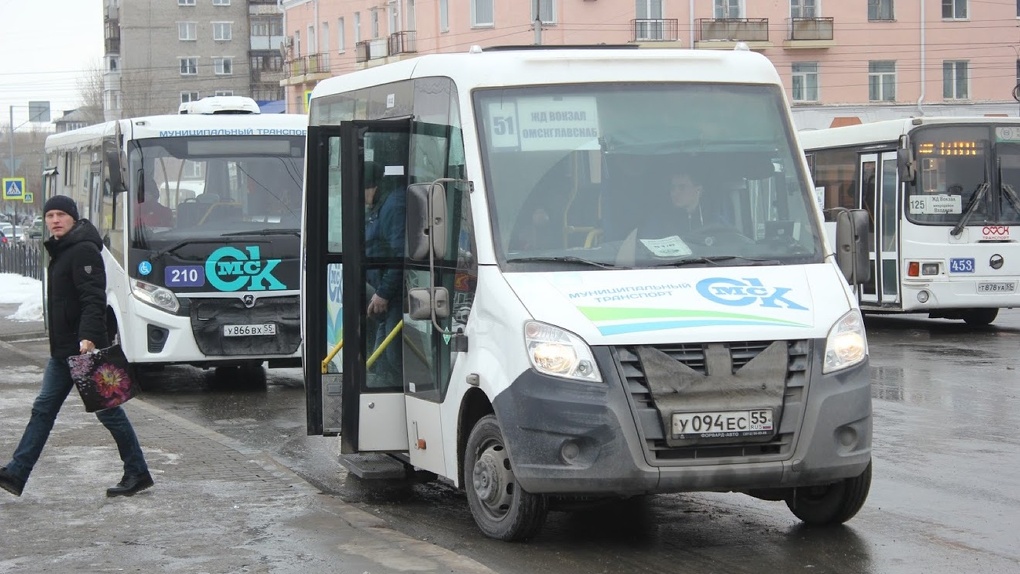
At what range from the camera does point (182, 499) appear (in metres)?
8.79

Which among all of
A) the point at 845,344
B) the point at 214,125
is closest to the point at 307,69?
the point at 214,125

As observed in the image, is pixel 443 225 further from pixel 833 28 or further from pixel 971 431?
pixel 833 28

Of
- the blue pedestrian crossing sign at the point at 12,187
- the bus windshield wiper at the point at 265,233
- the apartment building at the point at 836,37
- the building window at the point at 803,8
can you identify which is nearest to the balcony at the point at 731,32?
the apartment building at the point at 836,37

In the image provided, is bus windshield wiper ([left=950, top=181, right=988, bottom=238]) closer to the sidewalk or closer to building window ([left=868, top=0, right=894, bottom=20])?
the sidewalk

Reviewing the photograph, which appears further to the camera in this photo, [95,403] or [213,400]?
[213,400]

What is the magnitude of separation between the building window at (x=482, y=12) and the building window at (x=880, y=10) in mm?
14794

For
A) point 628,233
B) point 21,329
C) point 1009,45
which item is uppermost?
point 1009,45

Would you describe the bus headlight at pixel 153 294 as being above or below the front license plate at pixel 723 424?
above

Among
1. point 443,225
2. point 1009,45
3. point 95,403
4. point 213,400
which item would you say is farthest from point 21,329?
point 1009,45

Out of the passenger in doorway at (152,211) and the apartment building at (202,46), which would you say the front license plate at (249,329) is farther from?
the apartment building at (202,46)

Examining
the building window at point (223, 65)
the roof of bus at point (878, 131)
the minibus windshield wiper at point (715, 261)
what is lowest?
the minibus windshield wiper at point (715, 261)

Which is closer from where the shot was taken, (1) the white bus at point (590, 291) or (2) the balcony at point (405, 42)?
(1) the white bus at point (590, 291)

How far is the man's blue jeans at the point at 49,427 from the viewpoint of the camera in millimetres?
8875

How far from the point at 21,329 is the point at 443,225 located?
59.1 feet
